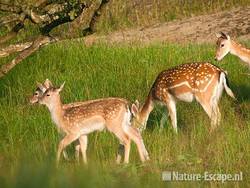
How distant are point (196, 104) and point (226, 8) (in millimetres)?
10813

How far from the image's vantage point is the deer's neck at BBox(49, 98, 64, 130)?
8000 mm

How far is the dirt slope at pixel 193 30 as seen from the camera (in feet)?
58.2

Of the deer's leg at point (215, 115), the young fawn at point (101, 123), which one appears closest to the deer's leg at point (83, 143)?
the young fawn at point (101, 123)

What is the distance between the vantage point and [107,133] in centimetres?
870

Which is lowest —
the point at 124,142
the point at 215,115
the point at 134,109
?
the point at 124,142

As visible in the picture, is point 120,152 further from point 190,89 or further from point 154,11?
point 154,11

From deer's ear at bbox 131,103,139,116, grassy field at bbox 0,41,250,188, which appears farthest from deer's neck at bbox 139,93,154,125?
deer's ear at bbox 131,103,139,116

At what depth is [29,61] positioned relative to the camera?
1296cm

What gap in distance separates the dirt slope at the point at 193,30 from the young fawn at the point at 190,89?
7.61 m

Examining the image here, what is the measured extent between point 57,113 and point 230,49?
11.8 feet

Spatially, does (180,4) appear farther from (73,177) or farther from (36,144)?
(73,177)

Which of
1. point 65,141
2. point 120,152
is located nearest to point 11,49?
point 65,141

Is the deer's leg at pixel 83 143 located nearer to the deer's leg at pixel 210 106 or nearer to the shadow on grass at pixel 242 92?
the deer's leg at pixel 210 106

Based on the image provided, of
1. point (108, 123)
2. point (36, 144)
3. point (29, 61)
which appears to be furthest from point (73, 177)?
point (29, 61)
